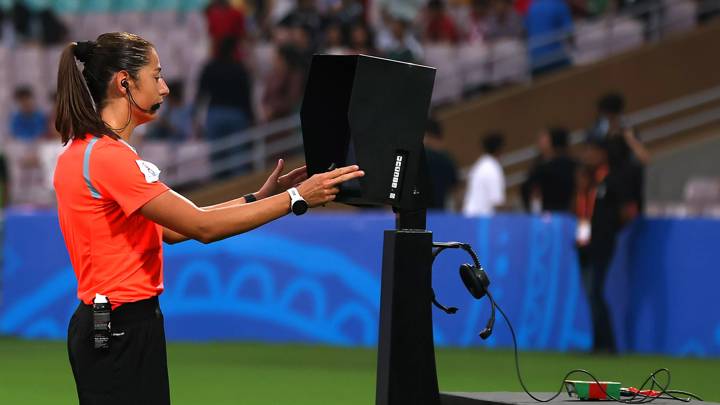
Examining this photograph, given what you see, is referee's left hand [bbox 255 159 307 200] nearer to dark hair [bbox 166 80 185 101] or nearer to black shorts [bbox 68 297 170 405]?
black shorts [bbox 68 297 170 405]

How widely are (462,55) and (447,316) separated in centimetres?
677

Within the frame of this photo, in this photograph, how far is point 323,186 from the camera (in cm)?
561

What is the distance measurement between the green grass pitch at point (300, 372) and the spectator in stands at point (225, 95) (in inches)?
175

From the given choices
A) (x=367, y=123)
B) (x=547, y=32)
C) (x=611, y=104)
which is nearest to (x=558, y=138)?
(x=611, y=104)

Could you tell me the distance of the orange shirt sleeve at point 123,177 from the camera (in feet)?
17.7

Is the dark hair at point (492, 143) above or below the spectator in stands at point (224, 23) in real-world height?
below

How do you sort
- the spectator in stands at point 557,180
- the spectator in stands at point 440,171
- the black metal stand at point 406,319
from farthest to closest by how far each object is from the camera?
1. the spectator in stands at point 557,180
2. the spectator in stands at point 440,171
3. the black metal stand at point 406,319

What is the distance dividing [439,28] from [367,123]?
1569 cm

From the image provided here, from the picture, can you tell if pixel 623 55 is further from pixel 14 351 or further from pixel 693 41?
pixel 14 351

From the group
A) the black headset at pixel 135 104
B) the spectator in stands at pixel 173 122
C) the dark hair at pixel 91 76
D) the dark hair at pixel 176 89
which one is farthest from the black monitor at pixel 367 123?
the spectator in stands at pixel 173 122

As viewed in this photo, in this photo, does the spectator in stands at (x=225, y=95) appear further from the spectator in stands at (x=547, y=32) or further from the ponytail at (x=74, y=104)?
the ponytail at (x=74, y=104)

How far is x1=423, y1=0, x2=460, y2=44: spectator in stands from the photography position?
21.4m

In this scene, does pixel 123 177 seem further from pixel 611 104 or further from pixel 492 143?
pixel 492 143

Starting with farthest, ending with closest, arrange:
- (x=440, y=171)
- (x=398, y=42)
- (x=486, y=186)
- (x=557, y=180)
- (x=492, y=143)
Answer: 1. (x=398, y=42)
2. (x=492, y=143)
3. (x=486, y=186)
4. (x=557, y=180)
5. (x=440, y=171)
